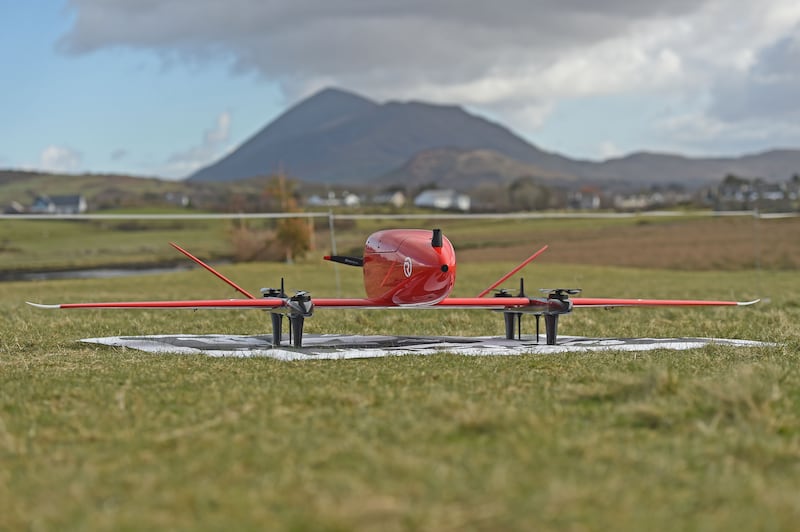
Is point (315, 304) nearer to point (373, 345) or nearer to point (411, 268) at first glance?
point (373, 345)

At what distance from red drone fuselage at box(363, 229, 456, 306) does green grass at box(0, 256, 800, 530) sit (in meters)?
1.31

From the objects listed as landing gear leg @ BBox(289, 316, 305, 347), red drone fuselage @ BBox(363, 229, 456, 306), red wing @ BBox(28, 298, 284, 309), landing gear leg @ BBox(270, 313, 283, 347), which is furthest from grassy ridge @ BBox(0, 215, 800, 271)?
red wing @ BBox(28, 298, 284, 309)

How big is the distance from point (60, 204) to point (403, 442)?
12886 cm

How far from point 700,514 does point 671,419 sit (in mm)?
1984

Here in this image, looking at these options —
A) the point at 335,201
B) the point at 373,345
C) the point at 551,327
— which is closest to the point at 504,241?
the point at 551,327

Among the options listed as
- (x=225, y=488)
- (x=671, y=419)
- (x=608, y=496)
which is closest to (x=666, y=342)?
(x=671, y=419)

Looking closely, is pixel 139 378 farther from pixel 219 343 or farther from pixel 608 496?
pixel 608 496

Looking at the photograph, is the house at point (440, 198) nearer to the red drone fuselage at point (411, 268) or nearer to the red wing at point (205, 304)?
the red drone fuselage at point (411, 268)

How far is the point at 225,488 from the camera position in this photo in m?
5.33

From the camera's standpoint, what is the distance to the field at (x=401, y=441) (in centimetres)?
490

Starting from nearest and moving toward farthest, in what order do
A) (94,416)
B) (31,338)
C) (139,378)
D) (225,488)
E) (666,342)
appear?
(225,488) < (94,416) < (139,378) < (666,342) < (31,338)

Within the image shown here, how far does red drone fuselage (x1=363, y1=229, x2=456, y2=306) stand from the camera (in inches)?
470

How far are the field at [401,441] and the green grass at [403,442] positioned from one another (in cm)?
2

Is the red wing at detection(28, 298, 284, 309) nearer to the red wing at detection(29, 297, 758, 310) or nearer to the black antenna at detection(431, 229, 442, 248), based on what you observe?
the red wing at detection(29, 297, 758, 310)
